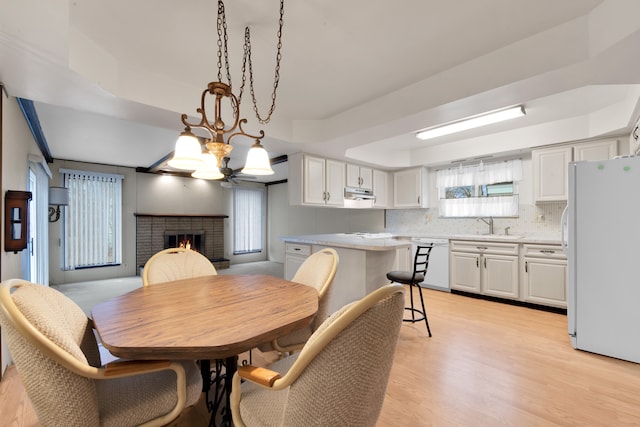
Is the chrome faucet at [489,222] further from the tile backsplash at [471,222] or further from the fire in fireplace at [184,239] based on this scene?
the fire in fireplace at [184,239]

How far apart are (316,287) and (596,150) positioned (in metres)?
3.81

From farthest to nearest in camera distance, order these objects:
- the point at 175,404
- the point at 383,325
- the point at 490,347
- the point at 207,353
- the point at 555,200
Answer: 1. the point at 555,200
2. the point at 490,347
3. the point at 175,404
4. the point at 207,353
5. the point at 383,325

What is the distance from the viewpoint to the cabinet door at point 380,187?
4.95m

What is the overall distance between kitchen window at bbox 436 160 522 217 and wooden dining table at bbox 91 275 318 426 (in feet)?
12.7

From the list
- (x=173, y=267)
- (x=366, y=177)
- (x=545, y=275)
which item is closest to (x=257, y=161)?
(x=173, y=267)

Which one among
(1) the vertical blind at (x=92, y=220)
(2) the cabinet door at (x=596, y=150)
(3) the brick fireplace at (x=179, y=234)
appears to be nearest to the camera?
(2) the cabinet door at (x=596, y=150)

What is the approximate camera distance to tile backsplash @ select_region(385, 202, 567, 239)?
380cm

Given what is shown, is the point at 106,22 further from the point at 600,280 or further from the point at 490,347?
the point at 600,280

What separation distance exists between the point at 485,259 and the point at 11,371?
508 centimetres

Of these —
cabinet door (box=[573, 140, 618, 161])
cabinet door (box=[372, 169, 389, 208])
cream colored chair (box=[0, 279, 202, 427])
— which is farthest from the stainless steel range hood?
cream colored chair (box=[0, 279, 202, 427])

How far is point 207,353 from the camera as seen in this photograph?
91 centimetres

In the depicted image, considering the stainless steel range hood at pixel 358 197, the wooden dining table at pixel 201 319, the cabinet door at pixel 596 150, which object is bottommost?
the wooden dining table at pixel 201 319

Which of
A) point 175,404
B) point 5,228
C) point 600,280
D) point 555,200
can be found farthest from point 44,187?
point 555,200

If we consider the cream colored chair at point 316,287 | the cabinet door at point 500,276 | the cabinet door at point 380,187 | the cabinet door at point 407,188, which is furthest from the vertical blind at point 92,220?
the cabinet door at point 500,276
